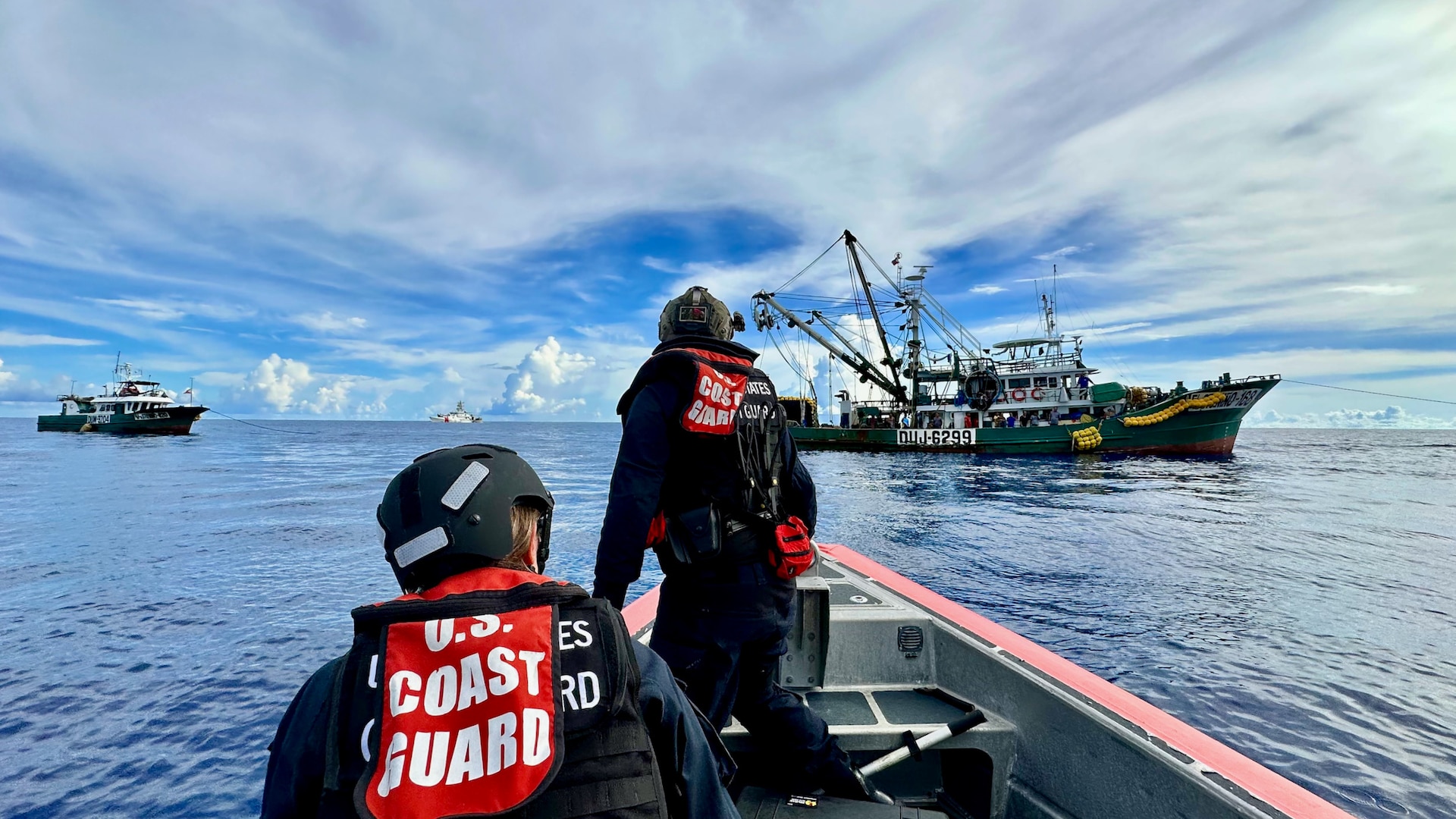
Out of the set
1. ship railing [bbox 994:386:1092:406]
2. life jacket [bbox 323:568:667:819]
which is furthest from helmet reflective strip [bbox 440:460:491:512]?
ship railing [bbox 994:386:1092:406]

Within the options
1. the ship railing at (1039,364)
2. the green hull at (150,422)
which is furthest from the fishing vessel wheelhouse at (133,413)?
the ship railing at (1039,364)

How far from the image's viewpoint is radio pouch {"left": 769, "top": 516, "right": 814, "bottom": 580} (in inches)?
105

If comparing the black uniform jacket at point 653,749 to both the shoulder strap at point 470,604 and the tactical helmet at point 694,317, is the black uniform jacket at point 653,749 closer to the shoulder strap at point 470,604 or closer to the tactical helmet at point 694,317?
the shoulder strap at point 470,604

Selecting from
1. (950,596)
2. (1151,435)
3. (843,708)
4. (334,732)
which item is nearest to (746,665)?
(843,708)

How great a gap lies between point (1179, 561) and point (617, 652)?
13809mm

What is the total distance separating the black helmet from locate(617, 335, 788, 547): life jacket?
4.13ft

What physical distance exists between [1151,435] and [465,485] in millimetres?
41356

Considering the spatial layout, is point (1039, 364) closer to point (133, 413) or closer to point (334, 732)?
point (334, 732)

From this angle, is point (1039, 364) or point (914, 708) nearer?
point (914, 708)

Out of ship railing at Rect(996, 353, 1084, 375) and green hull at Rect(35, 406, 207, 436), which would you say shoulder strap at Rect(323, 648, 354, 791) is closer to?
ship railing at Rect(996, 353, 1084, 375)

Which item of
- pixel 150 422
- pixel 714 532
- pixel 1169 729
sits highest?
pixel 150 422

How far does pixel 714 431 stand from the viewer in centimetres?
261

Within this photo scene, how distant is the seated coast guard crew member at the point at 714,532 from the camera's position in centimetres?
250

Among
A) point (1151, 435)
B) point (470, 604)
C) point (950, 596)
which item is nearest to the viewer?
point (470, 604)
